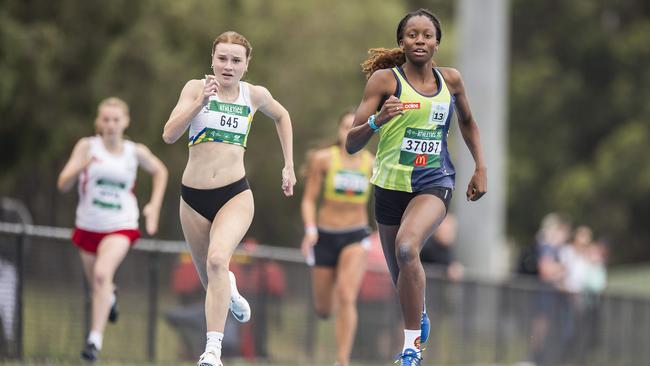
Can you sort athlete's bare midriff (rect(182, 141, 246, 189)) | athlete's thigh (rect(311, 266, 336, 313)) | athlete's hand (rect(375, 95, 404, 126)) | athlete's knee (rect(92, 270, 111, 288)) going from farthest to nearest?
1. athlete's thigh (rect(311, 266, 336, 313))
2. athlete's knee (rect(92, 270, 111, 288))
3. athlete's bare midriff (rect(182, 141, 246, 189))
4. athlete's hand (rect(375, 95, 404, 126))

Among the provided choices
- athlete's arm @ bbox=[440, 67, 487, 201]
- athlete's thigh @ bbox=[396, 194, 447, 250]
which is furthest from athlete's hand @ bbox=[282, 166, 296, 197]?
athlete's arm @ bbox=[440, 67, 487, 201]

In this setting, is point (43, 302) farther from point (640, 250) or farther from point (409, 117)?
point (640, 250)

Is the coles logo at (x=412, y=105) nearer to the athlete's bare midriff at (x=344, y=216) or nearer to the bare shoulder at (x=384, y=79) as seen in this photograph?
the bare shoulder at (x=384, y=79)

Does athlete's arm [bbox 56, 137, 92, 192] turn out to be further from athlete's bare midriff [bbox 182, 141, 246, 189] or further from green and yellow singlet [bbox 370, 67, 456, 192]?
green and yellow singlet [bbox 370, 67, 456, 192]

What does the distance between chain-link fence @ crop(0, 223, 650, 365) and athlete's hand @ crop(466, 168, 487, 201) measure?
5345 mm

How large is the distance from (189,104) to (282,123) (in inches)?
36.4

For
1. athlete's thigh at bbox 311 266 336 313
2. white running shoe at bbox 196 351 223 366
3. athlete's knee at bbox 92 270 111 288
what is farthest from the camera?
athlete's thigh at bbox 311 266 336 313

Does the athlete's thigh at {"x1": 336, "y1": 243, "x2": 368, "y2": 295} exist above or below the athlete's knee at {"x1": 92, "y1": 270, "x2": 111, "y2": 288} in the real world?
above

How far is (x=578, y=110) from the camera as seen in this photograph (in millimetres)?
49094

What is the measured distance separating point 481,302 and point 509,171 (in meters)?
26.5

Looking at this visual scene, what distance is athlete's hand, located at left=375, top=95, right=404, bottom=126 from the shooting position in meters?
9.38

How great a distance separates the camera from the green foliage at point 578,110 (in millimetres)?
46250

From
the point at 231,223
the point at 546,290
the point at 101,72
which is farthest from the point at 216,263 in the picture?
the point at 101,72

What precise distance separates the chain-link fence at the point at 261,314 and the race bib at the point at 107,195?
1.08 meters
